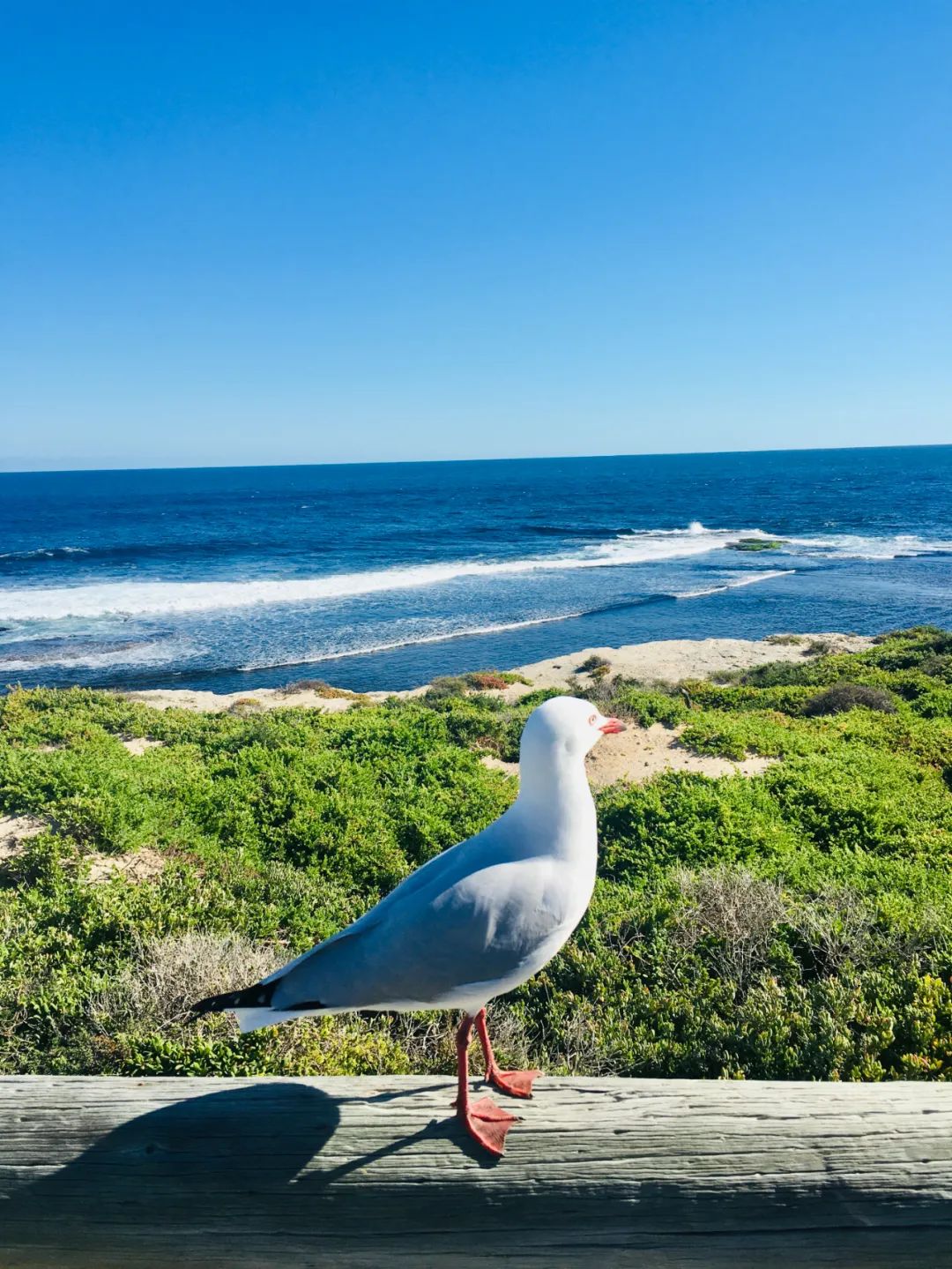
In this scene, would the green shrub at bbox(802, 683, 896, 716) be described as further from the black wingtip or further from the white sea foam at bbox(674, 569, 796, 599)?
the white sea foam at bbox(674, 569, 796, 599)

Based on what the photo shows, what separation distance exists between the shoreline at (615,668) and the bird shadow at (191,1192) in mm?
15774

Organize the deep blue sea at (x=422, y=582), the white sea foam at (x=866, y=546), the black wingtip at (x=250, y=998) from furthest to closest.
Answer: the white sea foam at (x=866, y=546)
the deep blue sea at (x=422, y=582)
the black wingtip at (x=250, y=998)

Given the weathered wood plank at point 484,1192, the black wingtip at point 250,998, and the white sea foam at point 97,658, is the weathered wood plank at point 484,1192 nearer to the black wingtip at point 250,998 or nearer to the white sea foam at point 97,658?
the black wingtip at point 250,998

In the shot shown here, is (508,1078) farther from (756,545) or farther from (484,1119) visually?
(756,545)

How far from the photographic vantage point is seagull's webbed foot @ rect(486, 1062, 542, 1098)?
245cm

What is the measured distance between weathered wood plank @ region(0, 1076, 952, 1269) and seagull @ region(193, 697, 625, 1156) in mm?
334

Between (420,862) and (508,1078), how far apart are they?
445 cm

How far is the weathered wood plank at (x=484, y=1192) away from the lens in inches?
79.6

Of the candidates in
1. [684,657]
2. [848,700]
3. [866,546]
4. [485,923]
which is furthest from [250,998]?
[866,546]

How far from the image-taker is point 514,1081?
252 centimetres

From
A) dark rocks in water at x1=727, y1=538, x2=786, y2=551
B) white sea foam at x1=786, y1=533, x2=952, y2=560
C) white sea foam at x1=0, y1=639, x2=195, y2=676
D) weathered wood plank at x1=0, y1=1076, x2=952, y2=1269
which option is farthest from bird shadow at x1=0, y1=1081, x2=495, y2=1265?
dark rocks in water at x1=727, y1=538, x2=786, y2=551

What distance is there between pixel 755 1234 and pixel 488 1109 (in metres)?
0.75

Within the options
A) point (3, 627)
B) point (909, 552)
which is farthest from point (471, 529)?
point (3, 627)

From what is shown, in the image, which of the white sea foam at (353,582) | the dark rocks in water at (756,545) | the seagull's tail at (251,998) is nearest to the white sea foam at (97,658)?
the white sea foam at (353,582)
